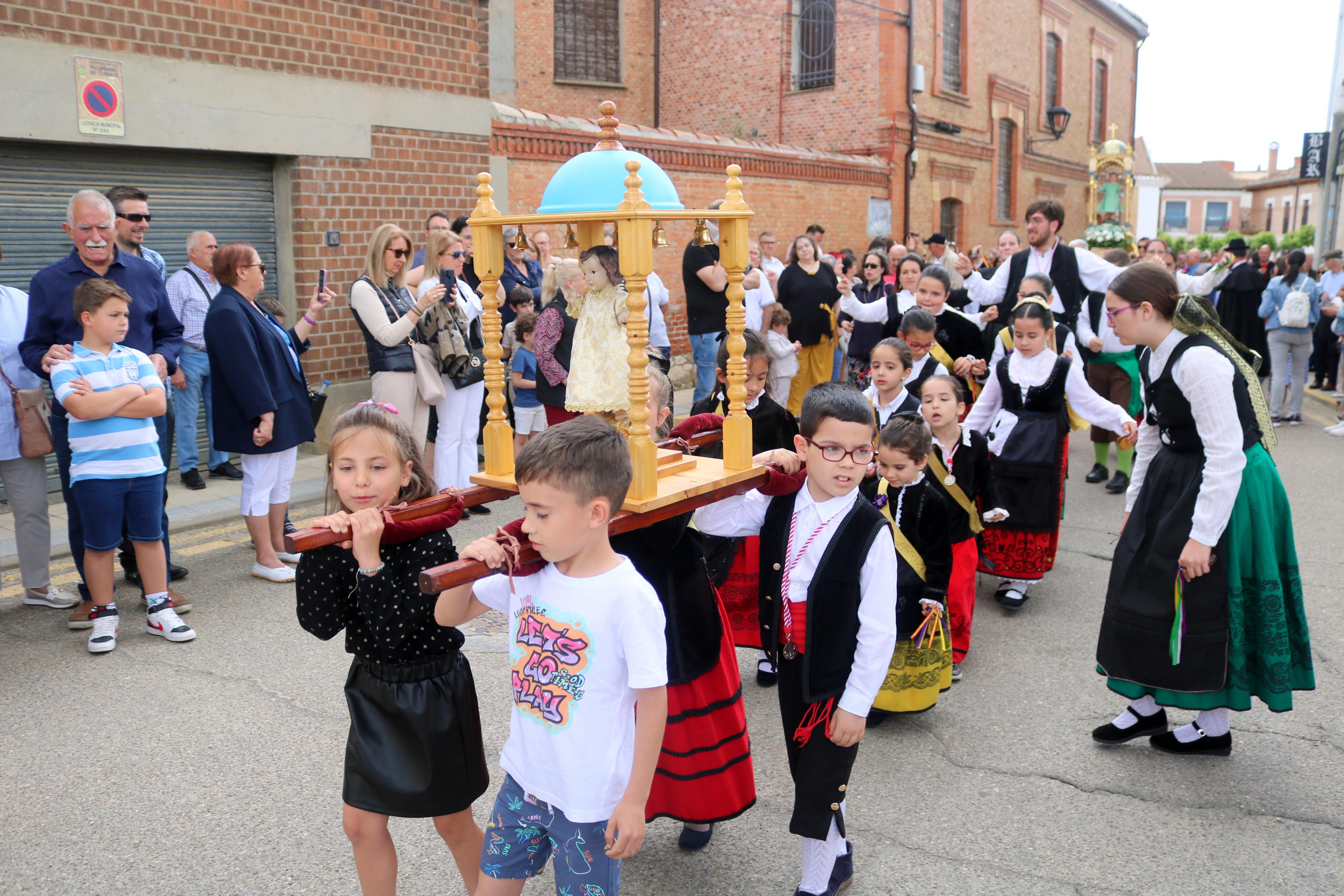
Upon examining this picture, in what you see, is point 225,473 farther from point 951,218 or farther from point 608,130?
point 951,218

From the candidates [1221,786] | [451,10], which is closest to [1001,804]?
[1221,786]

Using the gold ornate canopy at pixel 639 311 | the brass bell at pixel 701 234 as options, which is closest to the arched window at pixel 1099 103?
the brass bell at pixel 701 234

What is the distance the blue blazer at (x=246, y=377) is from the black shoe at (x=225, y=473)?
2.51 m

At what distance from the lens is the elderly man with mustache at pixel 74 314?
5.12m

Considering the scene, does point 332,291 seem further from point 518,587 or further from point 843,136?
point 843,136

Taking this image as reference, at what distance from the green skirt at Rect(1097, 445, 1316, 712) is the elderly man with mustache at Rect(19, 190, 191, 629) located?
15.8ft

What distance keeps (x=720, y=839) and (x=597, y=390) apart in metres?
1.53

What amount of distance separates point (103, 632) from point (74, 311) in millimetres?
1599

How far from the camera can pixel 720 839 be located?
3.37m

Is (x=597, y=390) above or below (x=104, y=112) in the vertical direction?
below

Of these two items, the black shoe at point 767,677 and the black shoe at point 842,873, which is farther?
the black shoe at point 767,677

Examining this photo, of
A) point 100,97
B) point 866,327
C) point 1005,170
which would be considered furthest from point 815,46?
point 100,97

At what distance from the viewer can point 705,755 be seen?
2977mm

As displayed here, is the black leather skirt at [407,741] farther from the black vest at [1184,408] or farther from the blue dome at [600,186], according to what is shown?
the black vest at [1184,408]
